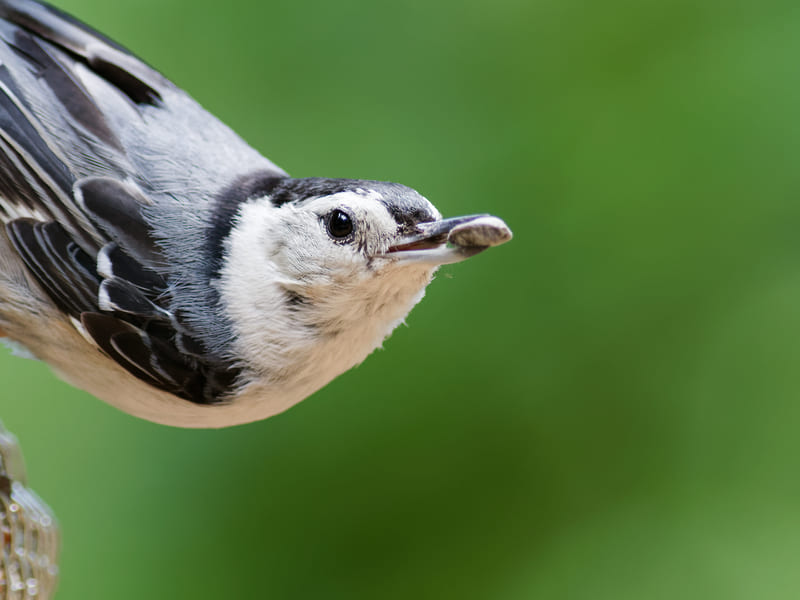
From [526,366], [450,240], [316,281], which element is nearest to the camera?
[450,240]

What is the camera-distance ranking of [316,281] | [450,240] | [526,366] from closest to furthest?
[450,240] < [316,281] < [526,366]

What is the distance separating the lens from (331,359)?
105cm

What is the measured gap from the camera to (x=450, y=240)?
0.87 metres

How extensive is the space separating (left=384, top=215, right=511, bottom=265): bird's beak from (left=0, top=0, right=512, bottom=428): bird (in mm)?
26

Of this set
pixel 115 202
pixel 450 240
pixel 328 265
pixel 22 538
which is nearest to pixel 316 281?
pixel 328 265

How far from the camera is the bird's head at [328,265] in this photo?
0.92 m

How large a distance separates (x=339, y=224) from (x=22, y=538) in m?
0.53

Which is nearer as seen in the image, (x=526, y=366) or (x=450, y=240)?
(x=450, y=240)

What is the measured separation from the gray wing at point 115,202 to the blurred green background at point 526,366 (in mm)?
555

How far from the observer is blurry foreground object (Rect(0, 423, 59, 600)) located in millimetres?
973

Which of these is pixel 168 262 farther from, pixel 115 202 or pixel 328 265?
pixel 328 265

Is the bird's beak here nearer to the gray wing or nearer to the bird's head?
the bird's head

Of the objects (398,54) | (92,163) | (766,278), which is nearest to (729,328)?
(766,278)

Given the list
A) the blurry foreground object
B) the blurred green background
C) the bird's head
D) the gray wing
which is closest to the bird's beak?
the bird's head
